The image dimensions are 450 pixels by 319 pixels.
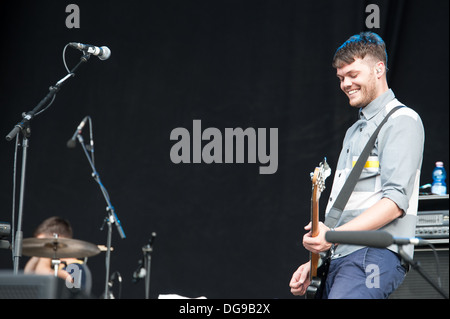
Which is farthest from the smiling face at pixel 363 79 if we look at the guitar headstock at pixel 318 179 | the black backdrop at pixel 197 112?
the black backdrop at pixel 197 112

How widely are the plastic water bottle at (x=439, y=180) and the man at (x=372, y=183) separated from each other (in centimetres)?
186

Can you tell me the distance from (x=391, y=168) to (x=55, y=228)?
10.6 feet

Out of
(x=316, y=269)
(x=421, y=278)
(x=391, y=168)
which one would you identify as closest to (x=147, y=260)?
(x=421, y=278)

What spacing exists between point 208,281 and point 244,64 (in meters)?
1.71

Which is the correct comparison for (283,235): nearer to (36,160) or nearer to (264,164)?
(264,164)

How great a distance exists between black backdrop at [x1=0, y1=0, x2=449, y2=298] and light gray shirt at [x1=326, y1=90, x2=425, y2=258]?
239 centimetres

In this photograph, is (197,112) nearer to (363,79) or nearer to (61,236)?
(61,236)

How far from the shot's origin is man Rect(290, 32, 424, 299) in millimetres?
2201

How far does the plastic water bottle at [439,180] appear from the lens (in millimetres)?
4230

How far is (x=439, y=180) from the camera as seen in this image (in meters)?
4.37

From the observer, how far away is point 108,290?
4883 mm

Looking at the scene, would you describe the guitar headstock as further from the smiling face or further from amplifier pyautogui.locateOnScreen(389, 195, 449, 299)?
amplifier pyautogui.locateOnScreen(389, 195, 449, 299)

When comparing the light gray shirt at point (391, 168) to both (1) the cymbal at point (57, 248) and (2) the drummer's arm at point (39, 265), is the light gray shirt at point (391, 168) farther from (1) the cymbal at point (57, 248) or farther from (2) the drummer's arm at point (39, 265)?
(2) the drummer's arm at point (39, 265)
